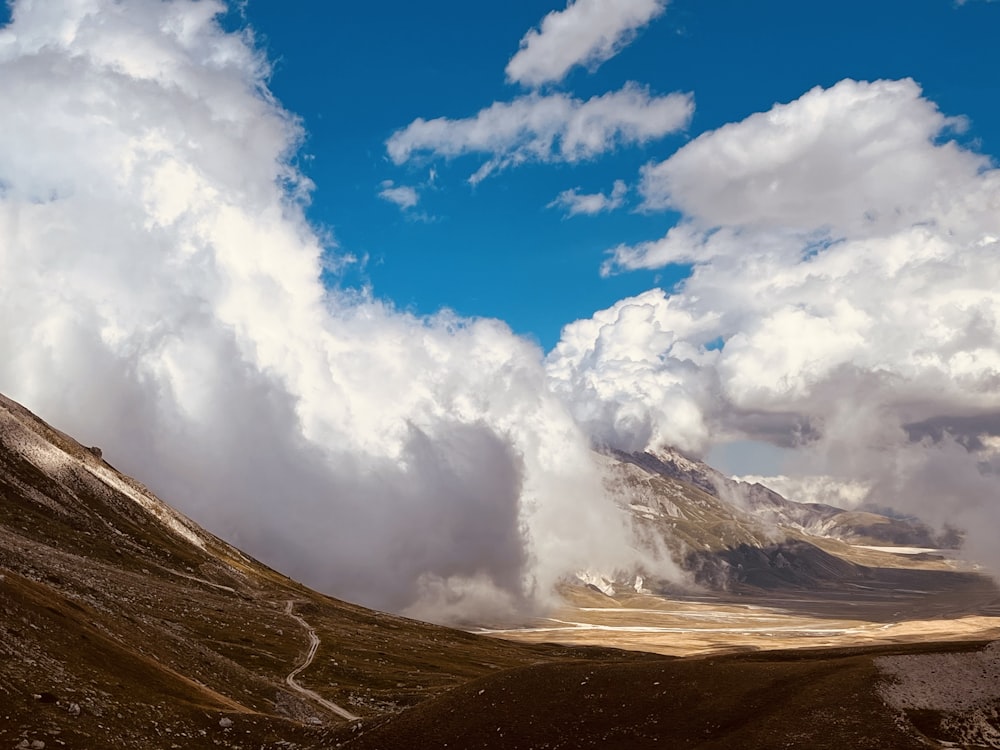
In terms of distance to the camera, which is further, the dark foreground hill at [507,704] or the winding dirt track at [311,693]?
the winding dirt track at [311,693]

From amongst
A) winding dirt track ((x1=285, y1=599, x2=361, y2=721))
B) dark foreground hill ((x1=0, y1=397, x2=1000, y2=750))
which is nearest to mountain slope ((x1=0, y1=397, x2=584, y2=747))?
dark foreground hill ((x1=0, y1=397, x2=1000, y2=750))

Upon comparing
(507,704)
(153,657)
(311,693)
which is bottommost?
(311,693)

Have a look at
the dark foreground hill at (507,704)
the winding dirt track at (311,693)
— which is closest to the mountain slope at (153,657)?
the dark foreground hill at (507,704)

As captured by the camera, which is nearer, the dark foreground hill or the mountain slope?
the dark foreground hill

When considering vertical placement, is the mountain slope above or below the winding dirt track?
above

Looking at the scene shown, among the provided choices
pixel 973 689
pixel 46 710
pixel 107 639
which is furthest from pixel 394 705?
pixel 973 689

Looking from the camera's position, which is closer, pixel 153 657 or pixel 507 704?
pixel 507 704

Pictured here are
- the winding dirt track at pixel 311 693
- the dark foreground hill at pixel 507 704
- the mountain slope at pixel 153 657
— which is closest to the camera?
the dark foreground hill at pixel 507 704

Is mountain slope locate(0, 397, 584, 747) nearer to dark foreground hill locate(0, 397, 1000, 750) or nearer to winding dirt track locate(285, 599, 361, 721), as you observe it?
dark foreground hill locate(0, 397, 1000, 750)

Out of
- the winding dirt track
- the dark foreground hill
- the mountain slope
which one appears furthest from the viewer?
the winding dirt track

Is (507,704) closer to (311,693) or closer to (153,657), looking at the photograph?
(153,657)

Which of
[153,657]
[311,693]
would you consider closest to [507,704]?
[153,657]

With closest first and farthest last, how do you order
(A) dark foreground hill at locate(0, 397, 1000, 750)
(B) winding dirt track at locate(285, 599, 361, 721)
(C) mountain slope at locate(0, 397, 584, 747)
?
1. (A) dark foreground hill at locate(0, 397, 1000, 750)
2. (C) mountain slope at locate(0, 397, 584, 747)
3. (B) winding dirt track at locate(285, 599, 361, 721)

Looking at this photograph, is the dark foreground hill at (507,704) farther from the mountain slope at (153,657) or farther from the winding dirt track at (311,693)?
the winding dirt track at (311,693)
